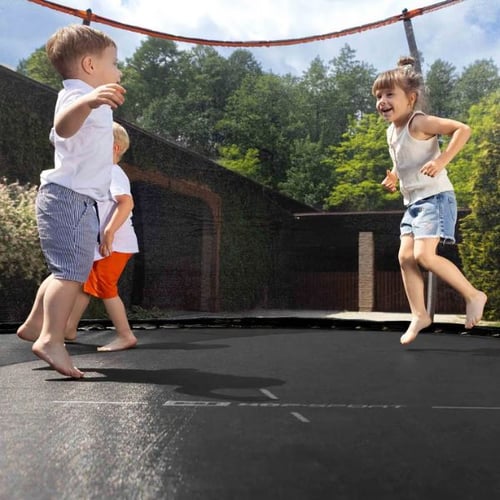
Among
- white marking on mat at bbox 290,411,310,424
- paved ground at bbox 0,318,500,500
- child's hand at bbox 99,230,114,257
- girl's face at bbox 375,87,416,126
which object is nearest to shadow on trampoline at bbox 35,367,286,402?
paved ground at bbox 0,318,500,500

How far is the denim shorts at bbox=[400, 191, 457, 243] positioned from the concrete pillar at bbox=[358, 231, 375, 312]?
1015 millimetres

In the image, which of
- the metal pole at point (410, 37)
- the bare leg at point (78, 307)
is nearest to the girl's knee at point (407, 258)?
the bare leg at point (78, 307)

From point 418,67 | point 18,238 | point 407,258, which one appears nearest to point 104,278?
point 407,258

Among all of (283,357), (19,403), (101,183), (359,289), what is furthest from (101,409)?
(359,289)

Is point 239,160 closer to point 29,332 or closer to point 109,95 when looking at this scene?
point 29,332

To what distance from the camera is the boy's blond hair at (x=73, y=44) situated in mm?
1341

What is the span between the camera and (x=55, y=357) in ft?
4.01

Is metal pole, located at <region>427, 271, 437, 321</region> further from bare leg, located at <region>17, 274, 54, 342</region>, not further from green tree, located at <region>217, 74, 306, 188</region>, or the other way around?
bare leg, located at <region>17, 274, 54, 342</region>

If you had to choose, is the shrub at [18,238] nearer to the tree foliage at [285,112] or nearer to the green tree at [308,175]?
the tree foliage at [285,112]

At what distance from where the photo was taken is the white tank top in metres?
1.78

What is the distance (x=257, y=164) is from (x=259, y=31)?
598 mm

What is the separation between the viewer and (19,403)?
982 millimetres

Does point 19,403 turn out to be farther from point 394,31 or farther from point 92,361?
point 394,31

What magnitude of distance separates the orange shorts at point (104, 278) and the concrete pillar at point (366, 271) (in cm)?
130
